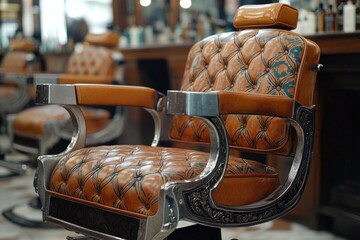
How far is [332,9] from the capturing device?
279cm

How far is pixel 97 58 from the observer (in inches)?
150

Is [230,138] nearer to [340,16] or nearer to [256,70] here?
[256,70]

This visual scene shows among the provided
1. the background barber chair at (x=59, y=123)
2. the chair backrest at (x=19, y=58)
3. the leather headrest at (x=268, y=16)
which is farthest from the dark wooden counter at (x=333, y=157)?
the chair backrest at (x=19, y=58)

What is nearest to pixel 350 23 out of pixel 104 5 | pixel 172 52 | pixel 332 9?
pixel 332 9

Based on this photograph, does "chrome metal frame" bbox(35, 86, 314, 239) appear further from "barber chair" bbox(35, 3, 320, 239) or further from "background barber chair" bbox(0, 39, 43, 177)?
"background barber chair" bbox(0, 39, 43, 177)

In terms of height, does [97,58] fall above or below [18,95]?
above

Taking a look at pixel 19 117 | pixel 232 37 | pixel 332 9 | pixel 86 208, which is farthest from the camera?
pixel 19 117

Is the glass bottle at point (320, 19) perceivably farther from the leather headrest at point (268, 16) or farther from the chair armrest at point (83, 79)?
the chair armrest at point (83, 79)

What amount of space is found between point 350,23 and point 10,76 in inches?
85.1

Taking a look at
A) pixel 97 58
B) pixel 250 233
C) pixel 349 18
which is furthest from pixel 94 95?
pixel 97 58

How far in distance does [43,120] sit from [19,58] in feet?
7.77

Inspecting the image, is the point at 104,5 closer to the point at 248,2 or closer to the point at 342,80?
the point at 248,2

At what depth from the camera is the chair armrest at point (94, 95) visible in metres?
1.79

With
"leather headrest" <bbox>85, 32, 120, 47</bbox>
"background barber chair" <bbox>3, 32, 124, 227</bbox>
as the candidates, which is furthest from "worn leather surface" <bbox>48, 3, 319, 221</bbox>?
"leather headrest" <bbox>85, 32, 120, 47</bbox>
